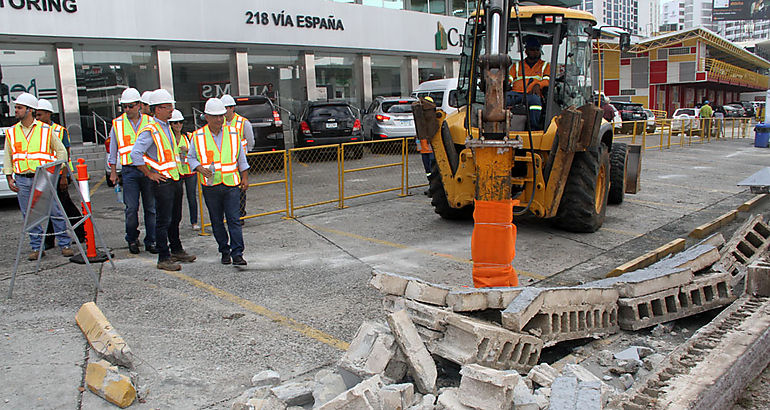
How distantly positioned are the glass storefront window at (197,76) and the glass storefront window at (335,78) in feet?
12.2

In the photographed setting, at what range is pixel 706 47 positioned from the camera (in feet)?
174

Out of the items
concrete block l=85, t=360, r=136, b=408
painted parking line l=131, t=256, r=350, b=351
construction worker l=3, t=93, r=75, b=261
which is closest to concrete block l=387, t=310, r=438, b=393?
painted parking line l=131, t=256, r=350, b=351

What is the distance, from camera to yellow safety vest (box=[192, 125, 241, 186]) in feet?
21.8

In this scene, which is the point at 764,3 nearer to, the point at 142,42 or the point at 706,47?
the point at 706,47

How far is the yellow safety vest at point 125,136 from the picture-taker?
7.14 meters

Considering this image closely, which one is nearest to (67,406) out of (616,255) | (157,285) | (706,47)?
(157,285)

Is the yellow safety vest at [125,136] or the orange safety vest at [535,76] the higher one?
the orange safety vest at [535,76]

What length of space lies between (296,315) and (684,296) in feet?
11.0

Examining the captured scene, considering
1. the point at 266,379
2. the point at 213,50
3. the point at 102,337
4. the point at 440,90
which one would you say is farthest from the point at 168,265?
the point at 213,50

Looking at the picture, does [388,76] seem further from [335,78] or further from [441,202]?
[441,202]

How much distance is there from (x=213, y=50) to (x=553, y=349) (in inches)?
729

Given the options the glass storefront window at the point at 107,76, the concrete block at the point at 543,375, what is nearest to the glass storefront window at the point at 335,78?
the glass storefront window at the point at 107,76

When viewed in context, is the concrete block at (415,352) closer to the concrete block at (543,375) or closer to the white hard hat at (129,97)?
the concrete block at (543,375)

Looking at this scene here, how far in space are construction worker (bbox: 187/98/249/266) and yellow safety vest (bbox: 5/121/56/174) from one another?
176 cm
